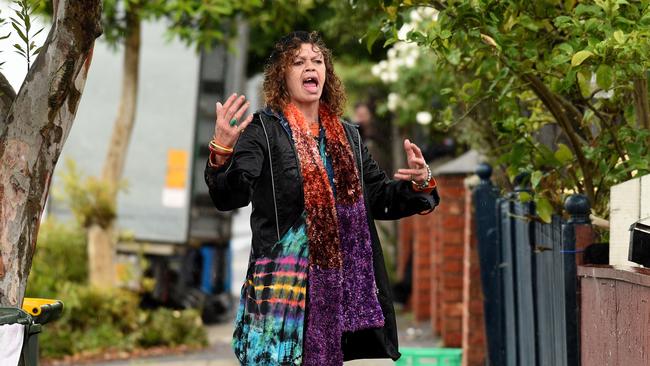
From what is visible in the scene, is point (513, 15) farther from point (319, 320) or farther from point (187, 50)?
point (187, 50)

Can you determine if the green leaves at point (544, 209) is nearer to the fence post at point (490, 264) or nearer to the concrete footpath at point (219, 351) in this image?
the fence post at point (490, 264)

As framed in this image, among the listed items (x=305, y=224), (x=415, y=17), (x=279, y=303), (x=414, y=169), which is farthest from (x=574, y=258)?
(x=415, y=17)

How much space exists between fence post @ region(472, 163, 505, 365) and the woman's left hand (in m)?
2.67

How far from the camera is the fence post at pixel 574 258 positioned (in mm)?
5504

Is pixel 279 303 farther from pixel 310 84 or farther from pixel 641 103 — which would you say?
pixel 641 103

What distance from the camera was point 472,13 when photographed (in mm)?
5859

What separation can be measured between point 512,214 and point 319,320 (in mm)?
1853

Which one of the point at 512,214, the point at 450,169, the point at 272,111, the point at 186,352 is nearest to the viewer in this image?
the point at 272,111

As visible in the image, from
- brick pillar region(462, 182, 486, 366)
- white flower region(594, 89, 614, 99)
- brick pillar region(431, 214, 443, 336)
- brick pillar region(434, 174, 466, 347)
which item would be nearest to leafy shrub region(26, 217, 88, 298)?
brick pillar region(431, 214, 443, 336)

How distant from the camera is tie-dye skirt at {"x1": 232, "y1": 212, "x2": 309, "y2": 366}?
523cm

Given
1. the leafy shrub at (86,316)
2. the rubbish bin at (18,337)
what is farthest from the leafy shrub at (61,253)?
the rubbish bin at (18,337)

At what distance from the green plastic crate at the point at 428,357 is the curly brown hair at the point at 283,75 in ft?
8.69

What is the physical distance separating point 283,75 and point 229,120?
1.63ft

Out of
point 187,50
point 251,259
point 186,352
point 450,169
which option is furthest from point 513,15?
point 187,50
